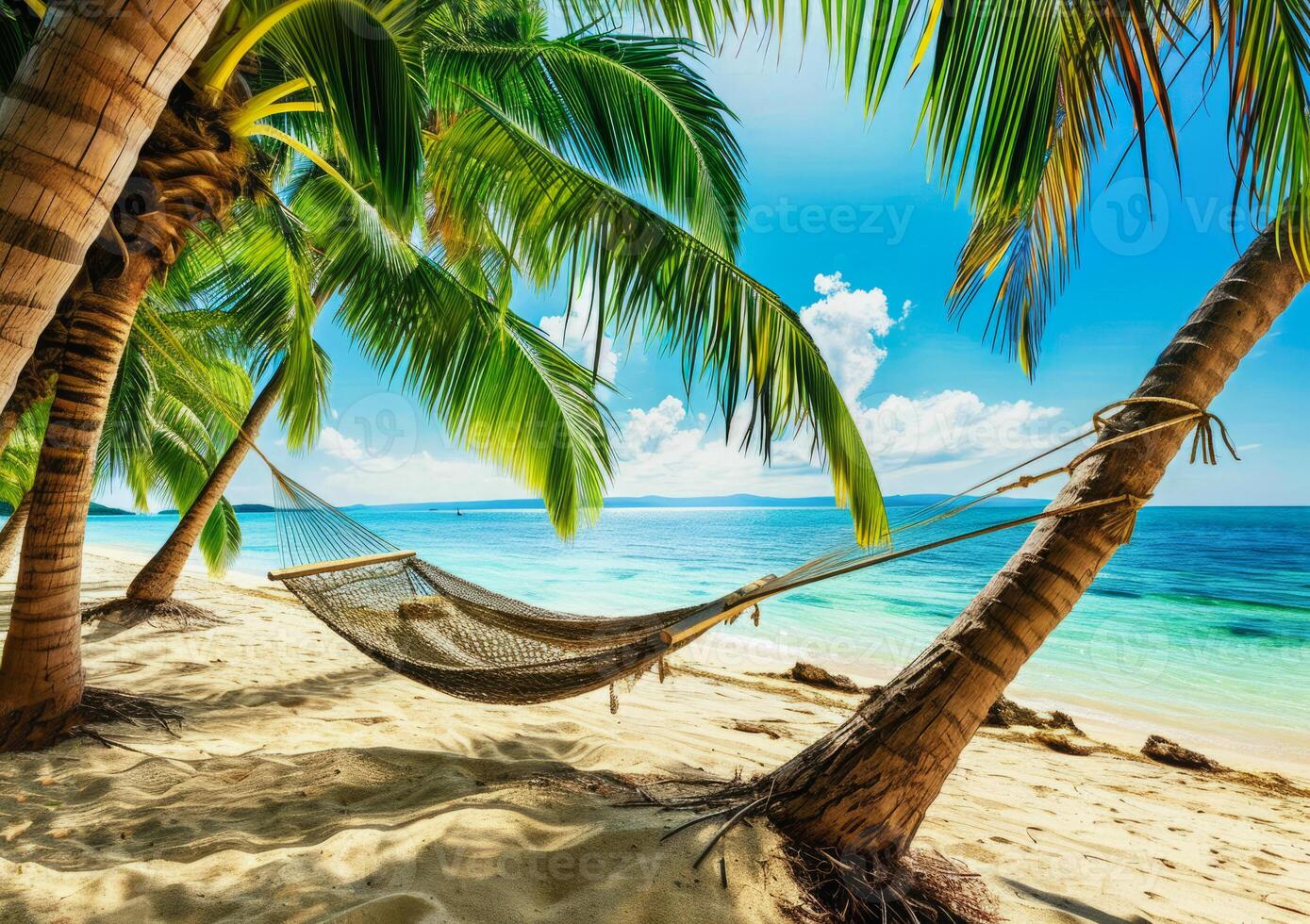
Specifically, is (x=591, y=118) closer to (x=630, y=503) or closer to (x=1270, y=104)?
(x=1270, y=104)

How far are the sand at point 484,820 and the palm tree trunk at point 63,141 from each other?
34.3 inches

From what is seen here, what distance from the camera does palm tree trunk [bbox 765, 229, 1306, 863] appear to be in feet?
3.45

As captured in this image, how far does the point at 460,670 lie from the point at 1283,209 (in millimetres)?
1934

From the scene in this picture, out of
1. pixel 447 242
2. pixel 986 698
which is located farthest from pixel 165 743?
pixel 447 242

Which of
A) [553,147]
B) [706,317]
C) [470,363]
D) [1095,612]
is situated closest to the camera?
[706,317]

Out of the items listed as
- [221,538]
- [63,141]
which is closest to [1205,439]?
[63,141]

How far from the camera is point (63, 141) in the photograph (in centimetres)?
59

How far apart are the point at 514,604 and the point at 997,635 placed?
131cm

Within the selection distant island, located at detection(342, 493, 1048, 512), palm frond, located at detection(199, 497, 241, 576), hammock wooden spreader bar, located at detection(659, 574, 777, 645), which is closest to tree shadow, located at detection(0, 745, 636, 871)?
hammock wooden spreader bar, located at detection(659, 574, 777, 645)

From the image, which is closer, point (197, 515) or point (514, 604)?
point (514, 604)

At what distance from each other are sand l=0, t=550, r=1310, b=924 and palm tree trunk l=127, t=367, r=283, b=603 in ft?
2.67

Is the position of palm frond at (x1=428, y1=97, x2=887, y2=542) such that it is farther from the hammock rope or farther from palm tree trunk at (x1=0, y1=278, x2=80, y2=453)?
palm tree trunk at (x1=0, y1=278, x2=80, y2=453)

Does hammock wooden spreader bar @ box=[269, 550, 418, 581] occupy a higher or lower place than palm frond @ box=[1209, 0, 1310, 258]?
lower

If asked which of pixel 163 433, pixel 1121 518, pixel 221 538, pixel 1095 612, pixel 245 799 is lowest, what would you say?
pixel 1095 612
